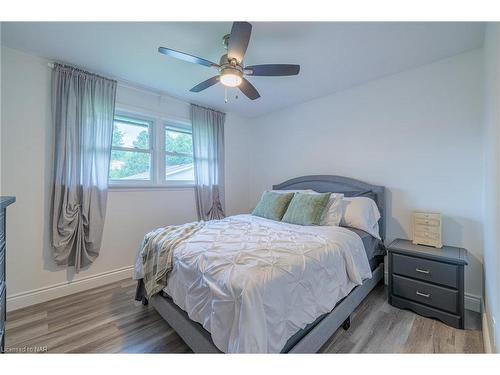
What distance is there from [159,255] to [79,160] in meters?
1.57

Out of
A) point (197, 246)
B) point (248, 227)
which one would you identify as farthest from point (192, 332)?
point (248, 227)

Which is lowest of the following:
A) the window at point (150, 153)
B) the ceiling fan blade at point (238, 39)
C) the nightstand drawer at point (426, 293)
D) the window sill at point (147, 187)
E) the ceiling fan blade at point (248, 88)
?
the nightstand drawer at point (426, 293)

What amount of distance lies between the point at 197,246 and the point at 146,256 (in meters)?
0.60

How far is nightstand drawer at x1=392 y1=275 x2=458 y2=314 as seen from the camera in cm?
176

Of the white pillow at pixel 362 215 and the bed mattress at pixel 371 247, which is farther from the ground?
the white pillow at pixel 362 215

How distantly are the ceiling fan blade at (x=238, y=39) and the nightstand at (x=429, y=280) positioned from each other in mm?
2261

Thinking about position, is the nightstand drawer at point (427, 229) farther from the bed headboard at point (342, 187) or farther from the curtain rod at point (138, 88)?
the curtain rod at point (138, 88)

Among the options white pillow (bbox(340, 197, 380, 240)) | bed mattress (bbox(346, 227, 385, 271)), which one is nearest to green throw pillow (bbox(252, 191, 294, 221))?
white pillow (bbox(340, 197, 380, 240))

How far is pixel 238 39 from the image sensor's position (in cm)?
152

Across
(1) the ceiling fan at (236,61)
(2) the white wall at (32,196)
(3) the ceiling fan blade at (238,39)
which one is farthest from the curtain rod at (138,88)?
(3) the ceiling fan blade at (238,39)

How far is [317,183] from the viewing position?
10.1 feet

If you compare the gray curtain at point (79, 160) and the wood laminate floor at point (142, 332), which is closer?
the wood laminate floor at point (142, 332)

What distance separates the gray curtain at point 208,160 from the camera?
336 centimetres
